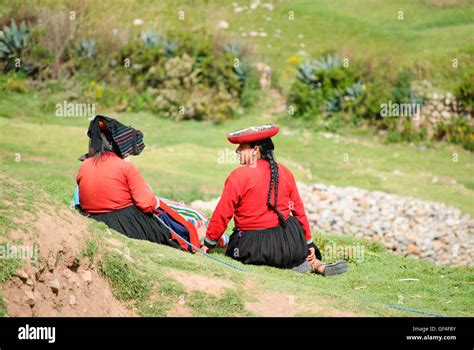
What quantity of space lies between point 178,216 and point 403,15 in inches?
644

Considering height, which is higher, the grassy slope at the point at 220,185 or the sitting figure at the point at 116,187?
the sitting figure at the point at 116,187

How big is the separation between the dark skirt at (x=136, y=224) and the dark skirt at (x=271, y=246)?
2.03 feet

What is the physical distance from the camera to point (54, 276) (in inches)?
226

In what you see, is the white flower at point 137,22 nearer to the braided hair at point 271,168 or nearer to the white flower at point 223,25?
the white flower at point 223,25

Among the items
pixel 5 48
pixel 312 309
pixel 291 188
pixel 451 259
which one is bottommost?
pixel 451 259

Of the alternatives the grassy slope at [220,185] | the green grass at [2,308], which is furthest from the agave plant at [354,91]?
the green grass at [2,308]

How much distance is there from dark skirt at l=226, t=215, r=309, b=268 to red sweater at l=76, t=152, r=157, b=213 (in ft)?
3.14

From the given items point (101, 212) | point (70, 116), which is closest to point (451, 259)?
point (101, 212)

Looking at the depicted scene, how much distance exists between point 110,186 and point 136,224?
42cm

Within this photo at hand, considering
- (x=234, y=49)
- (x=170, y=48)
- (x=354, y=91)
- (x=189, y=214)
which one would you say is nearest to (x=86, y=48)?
(x=170, y=48)

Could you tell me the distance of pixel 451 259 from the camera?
11.6 meters

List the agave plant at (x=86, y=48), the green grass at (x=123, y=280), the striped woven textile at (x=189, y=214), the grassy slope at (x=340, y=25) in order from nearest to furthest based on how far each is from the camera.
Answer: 1. the green grass at (x=123, y=280)
2. the striped woven textile at (x=189, y=214)
3. the agave plant at (x=86, y=48)
4. the grassy slope at (x=340, y=25)

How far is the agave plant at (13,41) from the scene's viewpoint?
17.8 metres
